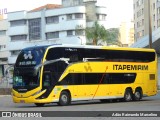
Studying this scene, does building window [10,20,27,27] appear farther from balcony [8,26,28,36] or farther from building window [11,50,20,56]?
building window [11,50,20,56]

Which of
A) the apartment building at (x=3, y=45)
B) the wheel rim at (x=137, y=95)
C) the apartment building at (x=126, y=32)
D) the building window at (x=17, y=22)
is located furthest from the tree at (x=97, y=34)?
the apartment building at (x=126, y=32)

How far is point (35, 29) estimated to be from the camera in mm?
96000

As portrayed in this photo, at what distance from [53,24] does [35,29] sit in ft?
19.9

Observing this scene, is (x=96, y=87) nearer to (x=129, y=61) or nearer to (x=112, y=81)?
(x=112, y=81)

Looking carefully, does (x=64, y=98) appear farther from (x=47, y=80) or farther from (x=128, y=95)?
(x=128, y=95)

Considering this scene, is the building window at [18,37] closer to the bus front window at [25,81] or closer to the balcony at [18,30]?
the balcony at [18,30]

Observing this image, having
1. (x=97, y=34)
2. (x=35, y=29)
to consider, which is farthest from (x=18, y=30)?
(x=97, y=34)

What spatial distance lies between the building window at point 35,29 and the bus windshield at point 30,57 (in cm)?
6999

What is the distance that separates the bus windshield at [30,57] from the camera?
A: 24.2 meters

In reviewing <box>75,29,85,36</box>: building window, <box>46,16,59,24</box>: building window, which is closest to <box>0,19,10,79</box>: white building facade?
<box>46,16,59,24</box>: building window

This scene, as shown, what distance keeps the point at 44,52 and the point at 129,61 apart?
6.96 m

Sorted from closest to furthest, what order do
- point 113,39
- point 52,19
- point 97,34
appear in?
point 97,34
point 113,39
point 52,19

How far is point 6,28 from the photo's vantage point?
106 m

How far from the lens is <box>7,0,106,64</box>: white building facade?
291 feet
